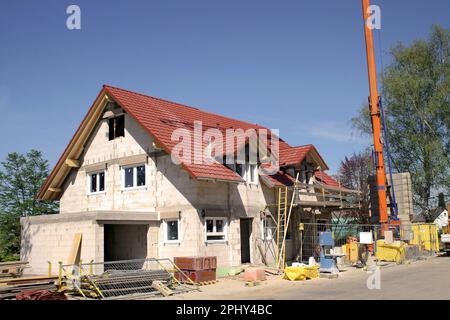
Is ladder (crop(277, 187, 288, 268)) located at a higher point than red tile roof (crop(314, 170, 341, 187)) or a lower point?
lower

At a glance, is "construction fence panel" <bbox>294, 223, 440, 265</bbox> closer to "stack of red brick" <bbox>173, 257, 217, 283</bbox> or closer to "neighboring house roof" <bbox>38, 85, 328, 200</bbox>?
"neighboring house roof" <bbox>38, 85, 328, 200</bbox>

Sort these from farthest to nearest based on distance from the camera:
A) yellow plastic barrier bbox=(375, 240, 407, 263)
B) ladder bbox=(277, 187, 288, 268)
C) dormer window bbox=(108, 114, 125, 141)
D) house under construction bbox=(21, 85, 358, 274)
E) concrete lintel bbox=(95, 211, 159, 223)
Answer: dormer window bbox=(108, 114, 125, 141), yellow plastic barrier bbox=(375, 240, 407, 263), ladder bbox=(277, 187, 288, 268), house under construction bbox=(21, 85, 358, 274), concrete lintel bbox=(95, 211, 159, 223)

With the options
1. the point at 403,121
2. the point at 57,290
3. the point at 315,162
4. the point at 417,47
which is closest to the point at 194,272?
the point at 57,290

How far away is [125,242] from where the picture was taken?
74.5 feet

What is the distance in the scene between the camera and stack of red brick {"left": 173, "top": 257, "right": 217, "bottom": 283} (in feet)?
57.7

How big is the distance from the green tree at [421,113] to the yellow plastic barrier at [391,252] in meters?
13.5

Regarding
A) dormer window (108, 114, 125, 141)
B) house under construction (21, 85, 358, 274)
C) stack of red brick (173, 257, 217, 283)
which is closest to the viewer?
stack of red brick (173, 257, 217, 283)

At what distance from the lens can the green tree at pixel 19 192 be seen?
38188 mm

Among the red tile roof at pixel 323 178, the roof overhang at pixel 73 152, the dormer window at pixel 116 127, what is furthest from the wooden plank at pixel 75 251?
the red tile roof at pixel 323 178

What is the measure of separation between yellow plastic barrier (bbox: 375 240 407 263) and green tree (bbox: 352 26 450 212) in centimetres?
1352

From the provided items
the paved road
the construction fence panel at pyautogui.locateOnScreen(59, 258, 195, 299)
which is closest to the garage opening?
the paved road

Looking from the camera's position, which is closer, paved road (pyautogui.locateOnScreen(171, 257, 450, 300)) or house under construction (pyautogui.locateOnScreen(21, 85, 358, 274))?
paved road (pyautogui.locateOnScreen(171, 257, 450, 300))

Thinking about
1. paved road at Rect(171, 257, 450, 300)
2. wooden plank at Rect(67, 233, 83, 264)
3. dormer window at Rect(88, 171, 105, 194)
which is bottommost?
paved road at Rect(171, 257, 450, 300)

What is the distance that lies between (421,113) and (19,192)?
32.2m
